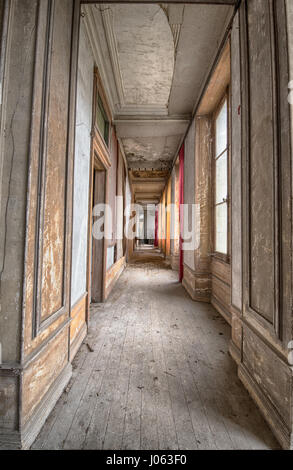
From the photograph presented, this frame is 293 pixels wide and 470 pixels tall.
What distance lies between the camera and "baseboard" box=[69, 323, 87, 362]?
199 cm

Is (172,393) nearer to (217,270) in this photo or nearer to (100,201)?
(217,270)

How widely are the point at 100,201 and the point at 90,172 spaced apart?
0.86 metres

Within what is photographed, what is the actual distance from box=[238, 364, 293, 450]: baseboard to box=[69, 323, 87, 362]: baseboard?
1386mm

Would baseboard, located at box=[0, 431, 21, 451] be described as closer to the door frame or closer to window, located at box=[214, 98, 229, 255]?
the door frame

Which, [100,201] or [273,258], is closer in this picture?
[273,258]

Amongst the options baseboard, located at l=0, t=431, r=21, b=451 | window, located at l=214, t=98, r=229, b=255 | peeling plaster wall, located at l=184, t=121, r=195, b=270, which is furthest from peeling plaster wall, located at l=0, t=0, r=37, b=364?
peeling plaster wall, located at l=184, t=121, r=195, b=270

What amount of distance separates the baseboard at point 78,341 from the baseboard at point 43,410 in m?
0.25

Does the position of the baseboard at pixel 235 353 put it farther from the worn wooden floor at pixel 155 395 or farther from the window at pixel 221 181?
the window at pixel 221 181

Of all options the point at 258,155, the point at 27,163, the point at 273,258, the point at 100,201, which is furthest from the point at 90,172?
the point at 273,258

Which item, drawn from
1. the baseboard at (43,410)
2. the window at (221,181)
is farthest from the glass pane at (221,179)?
the baseboard at (43,410)

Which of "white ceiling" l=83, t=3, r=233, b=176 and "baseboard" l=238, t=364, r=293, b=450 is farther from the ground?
"white ceiling" l=83, t=3, r=233, b=176

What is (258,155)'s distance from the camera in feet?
5.25

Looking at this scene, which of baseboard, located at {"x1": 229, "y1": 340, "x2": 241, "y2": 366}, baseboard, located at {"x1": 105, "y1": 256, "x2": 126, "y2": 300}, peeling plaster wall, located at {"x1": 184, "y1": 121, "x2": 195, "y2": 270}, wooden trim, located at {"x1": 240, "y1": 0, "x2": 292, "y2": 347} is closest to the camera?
wooden trim, located at {"x1": 240, "y1": 0, "x2": 292, "y2": 347}
